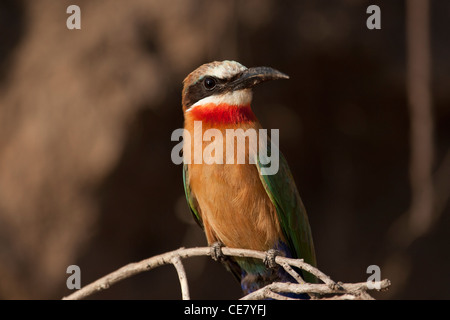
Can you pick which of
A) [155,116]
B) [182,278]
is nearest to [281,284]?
Result: [182,278]

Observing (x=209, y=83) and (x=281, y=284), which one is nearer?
(x=281, y=284)

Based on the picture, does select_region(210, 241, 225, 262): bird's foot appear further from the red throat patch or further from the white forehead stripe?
the white forehead stripe

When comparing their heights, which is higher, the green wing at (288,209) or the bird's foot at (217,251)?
the green wing at (288,209)

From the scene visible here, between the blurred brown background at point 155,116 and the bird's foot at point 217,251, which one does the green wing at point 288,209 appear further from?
the blurred brown background at point 155,116

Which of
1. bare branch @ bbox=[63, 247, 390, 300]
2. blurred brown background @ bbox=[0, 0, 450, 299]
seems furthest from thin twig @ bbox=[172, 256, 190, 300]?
blurred brown background @ bbox=[0, 0, 450, 299]

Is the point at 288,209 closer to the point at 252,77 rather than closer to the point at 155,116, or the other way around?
the point at 252,77

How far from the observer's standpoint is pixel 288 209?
9.37ft

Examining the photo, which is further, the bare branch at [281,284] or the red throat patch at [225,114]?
the red throat patch at [225,114]

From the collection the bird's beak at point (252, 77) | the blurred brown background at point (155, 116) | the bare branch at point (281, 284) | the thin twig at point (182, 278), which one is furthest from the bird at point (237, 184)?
the blurred brown background at point (155, 116)

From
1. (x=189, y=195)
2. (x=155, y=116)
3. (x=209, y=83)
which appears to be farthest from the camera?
(x=155, y=116)

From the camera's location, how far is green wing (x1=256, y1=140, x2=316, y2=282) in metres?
2.75

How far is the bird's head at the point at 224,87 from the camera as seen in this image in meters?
2.69

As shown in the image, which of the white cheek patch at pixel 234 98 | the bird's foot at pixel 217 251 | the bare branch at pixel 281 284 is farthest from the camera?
the bird's foot at pixel 217 251

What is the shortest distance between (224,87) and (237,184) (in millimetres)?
416
